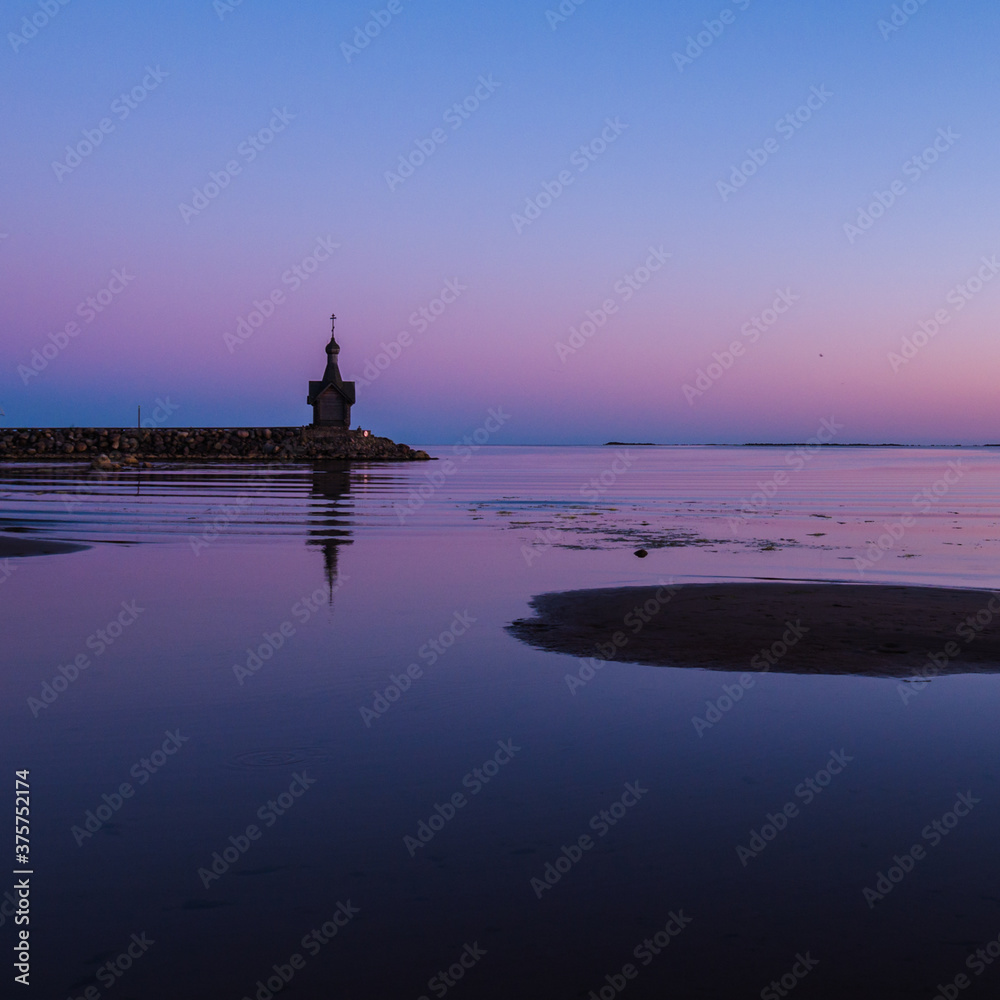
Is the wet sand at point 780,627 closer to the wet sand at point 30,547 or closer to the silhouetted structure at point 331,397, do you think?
the wet sand at point 30,547

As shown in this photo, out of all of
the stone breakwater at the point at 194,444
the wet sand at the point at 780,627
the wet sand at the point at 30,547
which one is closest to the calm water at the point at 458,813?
the wet sand at the point at 780,627

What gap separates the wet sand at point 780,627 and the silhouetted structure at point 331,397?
4041 inches

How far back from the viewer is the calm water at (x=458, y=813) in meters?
5.02

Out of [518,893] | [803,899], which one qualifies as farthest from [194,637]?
[803,899]

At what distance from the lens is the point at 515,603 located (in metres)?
16.9

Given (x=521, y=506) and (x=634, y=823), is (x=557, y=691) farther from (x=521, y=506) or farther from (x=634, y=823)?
(x=521, y=506)

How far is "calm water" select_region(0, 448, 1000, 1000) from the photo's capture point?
16.5 ft

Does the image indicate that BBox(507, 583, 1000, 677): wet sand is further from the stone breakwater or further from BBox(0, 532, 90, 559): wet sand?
the stone breakwater

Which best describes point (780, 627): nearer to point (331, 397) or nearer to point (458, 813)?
point (458, 813)

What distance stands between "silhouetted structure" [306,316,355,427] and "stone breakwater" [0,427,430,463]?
4.98 ft

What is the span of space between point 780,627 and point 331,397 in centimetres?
10872

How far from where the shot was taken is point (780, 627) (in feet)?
46.9

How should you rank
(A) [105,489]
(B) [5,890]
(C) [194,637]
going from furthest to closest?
(A) [105,489] → (C) [194,637] → (B) [5,890]

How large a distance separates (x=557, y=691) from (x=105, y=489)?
1847 inches
